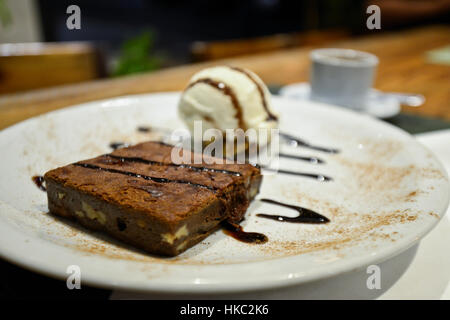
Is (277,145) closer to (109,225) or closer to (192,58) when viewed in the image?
(109,225)

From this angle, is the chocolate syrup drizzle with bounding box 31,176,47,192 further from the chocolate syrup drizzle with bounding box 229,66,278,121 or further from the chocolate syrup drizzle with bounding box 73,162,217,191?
the chocolate syrup drizzle with bounding box 229,66,278,121

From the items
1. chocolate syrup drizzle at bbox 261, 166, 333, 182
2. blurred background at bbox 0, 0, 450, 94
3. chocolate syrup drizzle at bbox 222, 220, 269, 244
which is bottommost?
chocolate syrup drizzle at bbox 222, 220, 269, 244

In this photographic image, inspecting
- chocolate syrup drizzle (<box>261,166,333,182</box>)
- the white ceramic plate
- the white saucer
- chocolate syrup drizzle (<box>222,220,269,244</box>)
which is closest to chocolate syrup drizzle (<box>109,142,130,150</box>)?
the white ceramic plate

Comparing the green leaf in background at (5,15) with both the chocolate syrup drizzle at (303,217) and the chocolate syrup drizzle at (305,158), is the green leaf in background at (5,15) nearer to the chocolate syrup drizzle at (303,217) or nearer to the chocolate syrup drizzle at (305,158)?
the chocolate syrup drizzle at (305,158)

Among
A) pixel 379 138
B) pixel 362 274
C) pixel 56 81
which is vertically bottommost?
pixel 362 274

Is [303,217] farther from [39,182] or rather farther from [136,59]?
[136,59]

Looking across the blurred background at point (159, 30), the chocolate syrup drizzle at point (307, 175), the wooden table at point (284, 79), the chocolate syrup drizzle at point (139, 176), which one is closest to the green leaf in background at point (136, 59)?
the blurred background at point (159, 30)

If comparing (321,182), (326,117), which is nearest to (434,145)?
(326,117)
